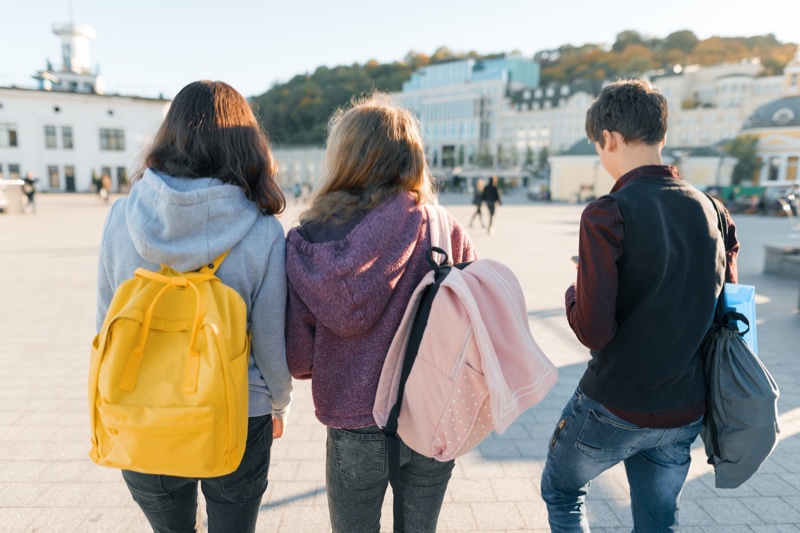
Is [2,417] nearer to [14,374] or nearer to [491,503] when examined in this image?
[14,374]

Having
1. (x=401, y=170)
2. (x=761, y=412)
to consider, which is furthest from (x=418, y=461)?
(x=761, y=412)

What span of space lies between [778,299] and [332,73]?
128282mm

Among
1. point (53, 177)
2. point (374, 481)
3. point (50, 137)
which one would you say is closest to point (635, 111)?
point (374, 481)

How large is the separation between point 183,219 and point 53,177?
57872 mm

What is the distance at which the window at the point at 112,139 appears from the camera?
50.2 metres

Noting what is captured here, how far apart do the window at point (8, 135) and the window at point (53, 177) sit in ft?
12.0

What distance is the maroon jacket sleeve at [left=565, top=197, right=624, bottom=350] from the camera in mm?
1602

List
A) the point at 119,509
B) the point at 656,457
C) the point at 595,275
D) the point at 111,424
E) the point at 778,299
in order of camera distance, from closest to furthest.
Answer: the point at 111,424
the point at 595,275
the point at 656,457
the point at 119,509
the point at 778,299

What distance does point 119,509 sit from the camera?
286 centimetres

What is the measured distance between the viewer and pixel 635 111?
174cm

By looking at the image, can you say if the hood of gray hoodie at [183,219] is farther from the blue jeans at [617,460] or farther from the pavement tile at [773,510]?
the pavement tile at [773,510]

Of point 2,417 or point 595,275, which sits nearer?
point 595,275

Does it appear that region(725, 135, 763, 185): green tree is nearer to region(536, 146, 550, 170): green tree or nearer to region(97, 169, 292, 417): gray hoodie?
region(536, 146, 550, 170): green tree

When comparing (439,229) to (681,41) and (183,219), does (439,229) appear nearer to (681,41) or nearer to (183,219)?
(183,219)
